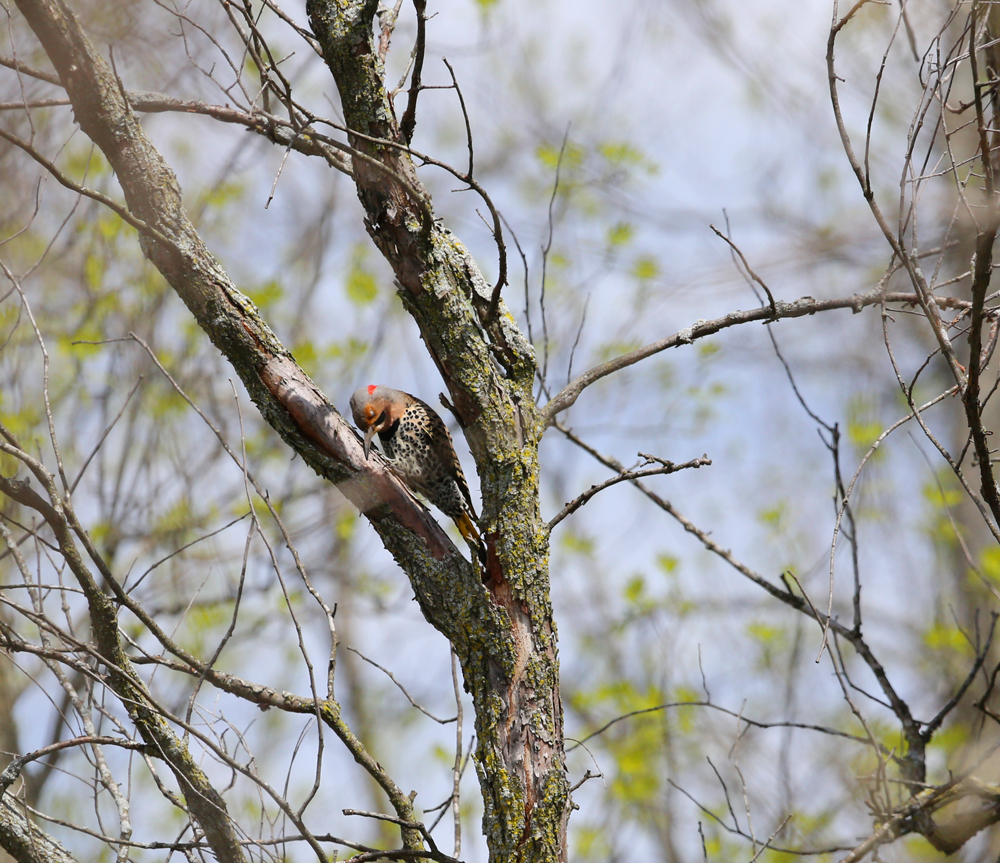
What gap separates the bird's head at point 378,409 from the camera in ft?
14.3

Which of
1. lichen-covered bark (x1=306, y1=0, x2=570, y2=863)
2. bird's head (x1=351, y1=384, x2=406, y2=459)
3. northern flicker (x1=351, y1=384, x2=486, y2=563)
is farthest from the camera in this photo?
bird's head (x1=351, y1=384, x2=406, y2=459)

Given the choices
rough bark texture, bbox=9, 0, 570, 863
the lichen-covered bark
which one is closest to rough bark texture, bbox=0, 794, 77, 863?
rough bark texture, bbox=9, 0, 570, 863

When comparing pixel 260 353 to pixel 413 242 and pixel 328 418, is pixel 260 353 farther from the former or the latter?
pixel 413 242

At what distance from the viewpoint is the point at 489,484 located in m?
2.41

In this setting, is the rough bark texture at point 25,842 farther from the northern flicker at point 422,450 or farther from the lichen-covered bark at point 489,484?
the northern flicker at point 422,450

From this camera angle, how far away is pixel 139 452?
601 cm

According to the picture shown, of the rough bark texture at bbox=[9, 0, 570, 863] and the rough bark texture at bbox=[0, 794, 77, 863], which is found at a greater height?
the rough bark texture at bbox=[9, 0, 570, 863]

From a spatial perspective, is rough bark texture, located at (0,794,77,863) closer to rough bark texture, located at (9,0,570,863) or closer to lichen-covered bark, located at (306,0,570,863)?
rough bark texture, located at (9,0,570,863)

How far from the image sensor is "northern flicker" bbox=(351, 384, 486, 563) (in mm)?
4156

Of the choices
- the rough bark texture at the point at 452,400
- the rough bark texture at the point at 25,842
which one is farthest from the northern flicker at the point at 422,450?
the rough bark texture at the point at 25,842

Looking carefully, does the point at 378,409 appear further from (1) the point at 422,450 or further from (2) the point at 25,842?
(2) the point at 25,842

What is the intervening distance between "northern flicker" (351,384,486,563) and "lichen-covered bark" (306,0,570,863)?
63.7 inches

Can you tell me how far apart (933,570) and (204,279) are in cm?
771

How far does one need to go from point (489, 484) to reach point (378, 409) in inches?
80.8
